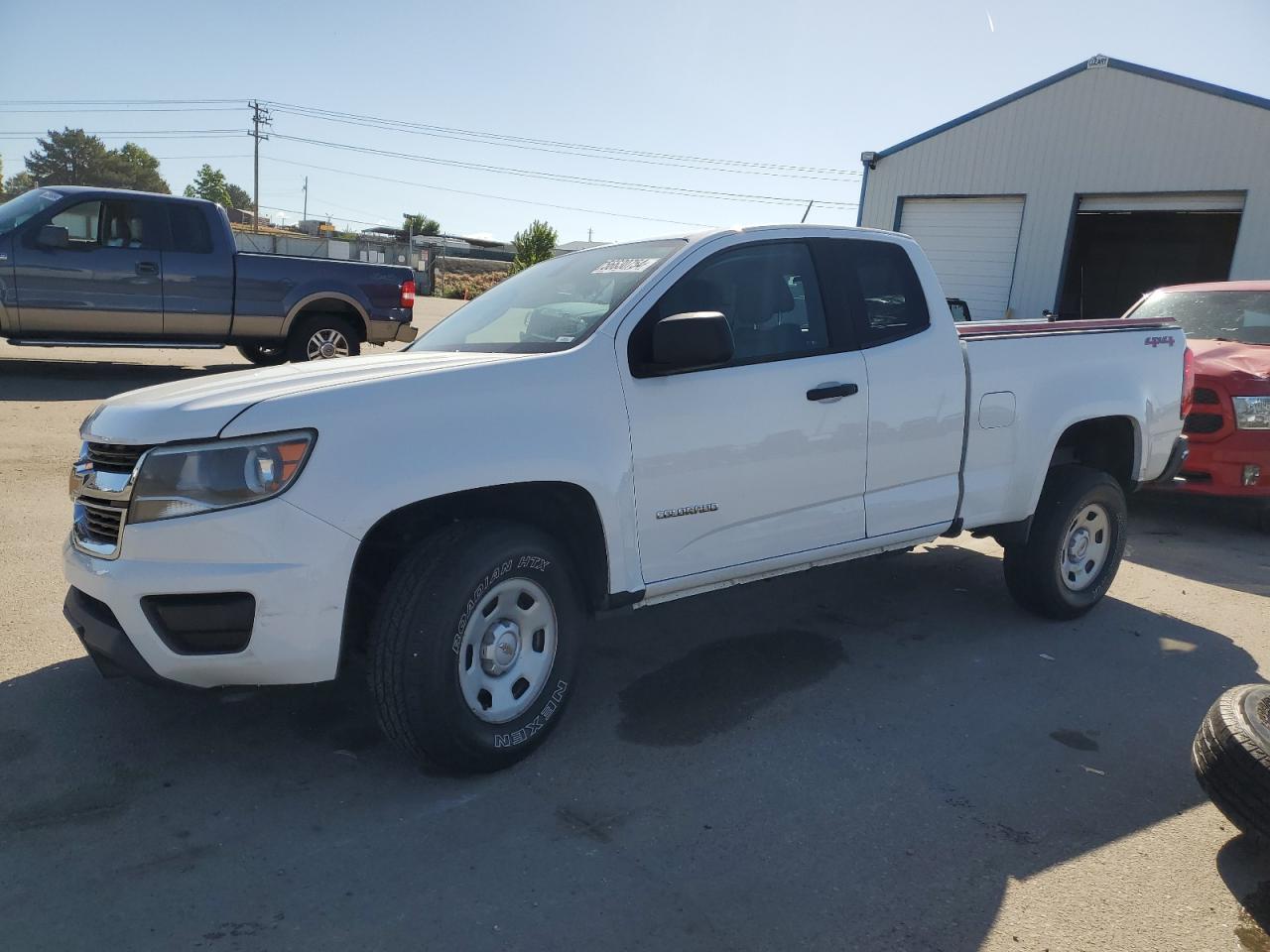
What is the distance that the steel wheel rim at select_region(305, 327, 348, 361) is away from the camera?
11453 mm

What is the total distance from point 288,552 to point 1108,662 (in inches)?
152

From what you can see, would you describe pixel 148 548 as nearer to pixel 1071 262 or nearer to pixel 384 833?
pixel 384 833

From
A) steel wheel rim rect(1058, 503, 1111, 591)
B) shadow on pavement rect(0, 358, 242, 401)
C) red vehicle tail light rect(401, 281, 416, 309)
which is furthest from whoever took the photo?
red vehicle tail light rect(401, 281, 416, 309)

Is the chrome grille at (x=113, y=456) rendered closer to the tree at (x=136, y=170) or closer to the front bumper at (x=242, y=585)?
the front bumper at (x=242, y=585)

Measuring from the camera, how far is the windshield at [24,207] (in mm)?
9859

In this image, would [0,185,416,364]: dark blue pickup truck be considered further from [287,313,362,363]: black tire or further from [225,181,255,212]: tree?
[225,181,255,212]: tree

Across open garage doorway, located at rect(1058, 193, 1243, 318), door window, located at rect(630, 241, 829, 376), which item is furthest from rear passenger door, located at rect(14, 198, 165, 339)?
open garage doorway, located at rect(1058, 193, 1243, 318)

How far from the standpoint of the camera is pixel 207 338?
10992 millimetres

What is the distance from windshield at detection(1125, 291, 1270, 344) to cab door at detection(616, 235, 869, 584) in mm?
5483

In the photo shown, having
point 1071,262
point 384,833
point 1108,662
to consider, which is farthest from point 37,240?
point 1071,262

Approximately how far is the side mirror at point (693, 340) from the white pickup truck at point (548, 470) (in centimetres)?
1

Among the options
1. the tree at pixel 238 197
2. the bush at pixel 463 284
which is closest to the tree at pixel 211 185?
the tree at pixel 238 197

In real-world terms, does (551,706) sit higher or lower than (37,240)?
lower

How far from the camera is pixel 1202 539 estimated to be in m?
7.47
